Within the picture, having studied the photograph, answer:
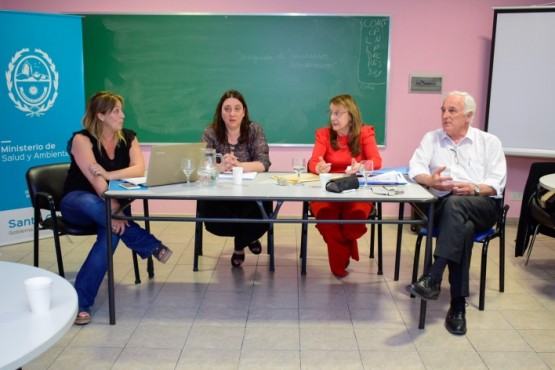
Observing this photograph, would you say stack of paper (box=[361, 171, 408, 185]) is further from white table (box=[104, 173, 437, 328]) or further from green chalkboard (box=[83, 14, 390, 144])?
green chalkboard (box=[83, 14, 390, 144])

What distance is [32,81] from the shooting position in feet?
14.0

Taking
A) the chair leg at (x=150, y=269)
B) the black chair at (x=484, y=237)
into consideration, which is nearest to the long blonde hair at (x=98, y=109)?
the chair leg at (x=150, y=269)

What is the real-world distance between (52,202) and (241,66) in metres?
2.27

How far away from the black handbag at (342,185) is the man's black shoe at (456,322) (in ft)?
2.77

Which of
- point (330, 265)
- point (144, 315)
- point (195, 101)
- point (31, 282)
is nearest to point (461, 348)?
point (330, 265)

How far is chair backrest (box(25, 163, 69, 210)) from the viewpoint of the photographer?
131 inches

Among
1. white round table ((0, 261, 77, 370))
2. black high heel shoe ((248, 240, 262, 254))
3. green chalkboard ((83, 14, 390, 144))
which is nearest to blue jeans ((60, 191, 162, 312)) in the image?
black high heel shoe ((248, 240, 262, 254))

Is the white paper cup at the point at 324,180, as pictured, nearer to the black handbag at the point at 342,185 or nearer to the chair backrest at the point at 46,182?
the black handbag at the point at 342,185

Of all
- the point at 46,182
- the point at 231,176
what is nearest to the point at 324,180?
the point at 231,176

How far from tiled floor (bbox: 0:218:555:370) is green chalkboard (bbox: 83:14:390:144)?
1427 mm

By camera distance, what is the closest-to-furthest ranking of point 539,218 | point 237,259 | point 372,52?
point 539,218
point 237,259
point 372,52

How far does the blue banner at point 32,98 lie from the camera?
418cm

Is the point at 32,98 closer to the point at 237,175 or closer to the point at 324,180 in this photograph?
the point at 237,175

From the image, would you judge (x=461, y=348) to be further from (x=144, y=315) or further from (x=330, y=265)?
(x=144, y=315)
